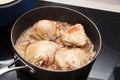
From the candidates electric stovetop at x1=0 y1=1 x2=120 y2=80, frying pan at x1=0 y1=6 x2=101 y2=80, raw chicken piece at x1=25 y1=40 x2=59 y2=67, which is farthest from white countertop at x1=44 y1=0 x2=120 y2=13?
raw chicken piece at x1=25 y1=40 x2=59 y2=67

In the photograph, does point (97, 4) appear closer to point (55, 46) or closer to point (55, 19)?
point (55, 19)

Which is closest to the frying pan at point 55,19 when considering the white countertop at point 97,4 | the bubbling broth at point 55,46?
the bubbling broth at point 55,46

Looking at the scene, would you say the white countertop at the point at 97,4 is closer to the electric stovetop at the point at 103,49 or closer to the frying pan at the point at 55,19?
the electric stovetop at the point at 103,49

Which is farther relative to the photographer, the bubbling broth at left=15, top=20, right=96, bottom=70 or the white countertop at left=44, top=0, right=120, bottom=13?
the white countertop at left=44, top=0, right=120, bottom=13

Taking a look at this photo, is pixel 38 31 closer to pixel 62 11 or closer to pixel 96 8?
pixel 62 11


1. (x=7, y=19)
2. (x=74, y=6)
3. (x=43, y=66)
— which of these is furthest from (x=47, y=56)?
(x=74, y=6)

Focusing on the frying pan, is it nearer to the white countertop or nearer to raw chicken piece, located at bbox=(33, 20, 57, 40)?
raw chicken piece, located at bbox=(33, 20, 57, 40)
